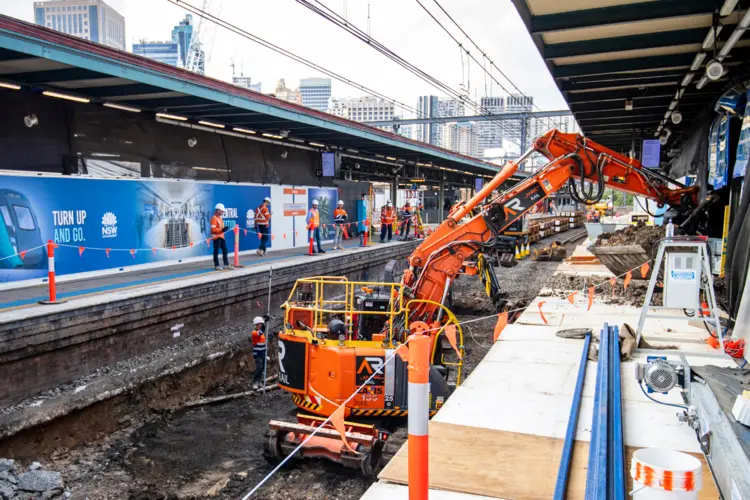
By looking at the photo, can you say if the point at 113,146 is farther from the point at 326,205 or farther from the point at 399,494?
the point at 399,494

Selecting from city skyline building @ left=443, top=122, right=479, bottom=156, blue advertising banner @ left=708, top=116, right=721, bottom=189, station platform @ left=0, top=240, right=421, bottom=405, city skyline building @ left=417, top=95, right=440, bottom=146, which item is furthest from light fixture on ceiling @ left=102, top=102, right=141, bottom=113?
city skyline building @ left=443, top=122, right=479, bottom=156

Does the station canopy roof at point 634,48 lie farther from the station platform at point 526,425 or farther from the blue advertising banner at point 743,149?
the station platform at point 526,425

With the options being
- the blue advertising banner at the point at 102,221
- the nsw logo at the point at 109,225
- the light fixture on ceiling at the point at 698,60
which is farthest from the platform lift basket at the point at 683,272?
the nsw logo at the point at 109,225

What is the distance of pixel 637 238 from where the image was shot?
13.7m

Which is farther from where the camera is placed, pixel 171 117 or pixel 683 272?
pixel 171 117

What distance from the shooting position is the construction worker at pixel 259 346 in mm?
9781

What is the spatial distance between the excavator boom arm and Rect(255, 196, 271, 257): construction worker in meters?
8.84

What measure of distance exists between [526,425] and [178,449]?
17.0ft

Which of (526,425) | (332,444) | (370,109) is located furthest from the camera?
(370,109)

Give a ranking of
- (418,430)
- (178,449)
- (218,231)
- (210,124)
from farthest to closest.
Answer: (210,124) < (218,231) < (178,449) < (418,430)

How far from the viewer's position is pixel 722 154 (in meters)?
10.5

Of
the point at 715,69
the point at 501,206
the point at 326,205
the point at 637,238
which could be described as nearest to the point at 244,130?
the point at 326,205

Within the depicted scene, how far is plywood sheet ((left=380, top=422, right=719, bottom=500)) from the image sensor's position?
13.9ft

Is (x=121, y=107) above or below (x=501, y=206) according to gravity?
above
